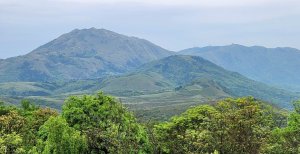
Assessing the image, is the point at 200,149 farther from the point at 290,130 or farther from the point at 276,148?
the point at 290,130

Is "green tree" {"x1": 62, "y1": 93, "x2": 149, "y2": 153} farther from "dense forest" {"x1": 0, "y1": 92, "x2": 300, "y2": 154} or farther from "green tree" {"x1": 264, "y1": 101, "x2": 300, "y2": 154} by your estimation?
"green tree" {"x1": 264, "y1": 101, "x2": 300, "y2": 154}

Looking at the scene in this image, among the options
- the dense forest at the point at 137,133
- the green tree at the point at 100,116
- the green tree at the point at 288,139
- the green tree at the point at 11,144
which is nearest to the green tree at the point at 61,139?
the dense forest at the point at 137,133

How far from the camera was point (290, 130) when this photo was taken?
183ft

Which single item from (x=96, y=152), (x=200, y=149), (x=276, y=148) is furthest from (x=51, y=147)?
(x=276, y=148)

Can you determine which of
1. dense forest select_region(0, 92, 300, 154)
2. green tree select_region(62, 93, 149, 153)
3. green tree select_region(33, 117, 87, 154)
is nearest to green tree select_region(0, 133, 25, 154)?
dense forest select_region(0, 92, 300, 154)

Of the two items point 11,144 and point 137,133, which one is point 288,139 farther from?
point 11,144

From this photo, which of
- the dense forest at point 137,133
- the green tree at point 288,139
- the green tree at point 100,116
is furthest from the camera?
the green tree at point 100,116

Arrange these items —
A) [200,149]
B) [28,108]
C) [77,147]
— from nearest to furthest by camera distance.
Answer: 1. [200,149]
2. [77,147]
3. [28,108]

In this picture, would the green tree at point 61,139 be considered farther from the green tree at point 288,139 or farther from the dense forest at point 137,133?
the green tree at point 288,139

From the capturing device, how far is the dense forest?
38094mm

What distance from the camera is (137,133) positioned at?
5169 centimetres

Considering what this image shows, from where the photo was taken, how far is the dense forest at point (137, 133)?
125 feet

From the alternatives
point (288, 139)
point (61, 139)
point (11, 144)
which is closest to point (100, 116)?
point (61, 139)

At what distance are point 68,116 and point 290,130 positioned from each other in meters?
28.0
